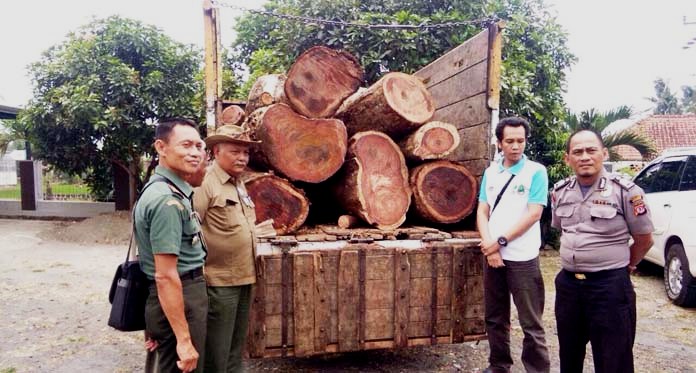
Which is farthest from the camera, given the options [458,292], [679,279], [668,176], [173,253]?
[668,176]

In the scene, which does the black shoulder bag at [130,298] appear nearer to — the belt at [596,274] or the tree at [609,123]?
the belt at [596,274]

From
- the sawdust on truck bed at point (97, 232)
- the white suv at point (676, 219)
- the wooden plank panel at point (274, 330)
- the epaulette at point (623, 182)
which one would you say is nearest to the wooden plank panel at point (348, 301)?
the wooden plank panel at point (274, 330)

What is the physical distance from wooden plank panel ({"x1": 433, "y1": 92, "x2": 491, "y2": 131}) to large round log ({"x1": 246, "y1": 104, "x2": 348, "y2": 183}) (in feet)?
3.39

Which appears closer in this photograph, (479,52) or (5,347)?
(479,52)

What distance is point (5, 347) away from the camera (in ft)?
13.3

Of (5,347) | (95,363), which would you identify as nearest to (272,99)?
(95,363)

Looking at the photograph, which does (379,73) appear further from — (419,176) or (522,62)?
(419,176)

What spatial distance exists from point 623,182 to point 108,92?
9523mm

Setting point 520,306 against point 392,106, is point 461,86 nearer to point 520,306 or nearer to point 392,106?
point 392,106

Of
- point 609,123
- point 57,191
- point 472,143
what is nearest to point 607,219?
point 472,143

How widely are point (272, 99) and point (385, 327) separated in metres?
2.27

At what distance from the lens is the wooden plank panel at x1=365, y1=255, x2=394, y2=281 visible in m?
3.06

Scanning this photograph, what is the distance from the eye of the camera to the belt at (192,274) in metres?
2.12

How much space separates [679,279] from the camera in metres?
5.45
